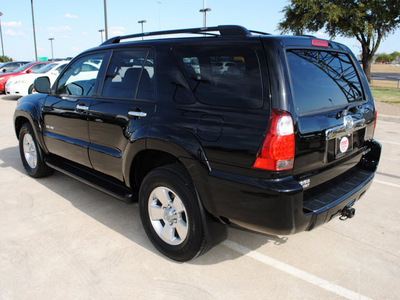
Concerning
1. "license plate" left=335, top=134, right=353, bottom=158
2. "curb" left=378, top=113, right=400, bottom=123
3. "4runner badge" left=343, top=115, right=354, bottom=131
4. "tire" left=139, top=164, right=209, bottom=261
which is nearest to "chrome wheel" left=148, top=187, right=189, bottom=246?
"tire" left=139, top=164, right=209, bottom=261

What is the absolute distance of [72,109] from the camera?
388 centimetres

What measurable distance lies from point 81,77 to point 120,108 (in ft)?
4.39

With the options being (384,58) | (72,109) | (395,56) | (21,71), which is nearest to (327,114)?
(72,109)

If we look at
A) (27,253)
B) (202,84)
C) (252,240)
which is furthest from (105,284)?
(202,84)

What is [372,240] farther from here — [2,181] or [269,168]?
[2,181]

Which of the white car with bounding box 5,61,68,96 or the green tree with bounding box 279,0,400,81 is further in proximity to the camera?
the green tree with bounding box 279,0,400,81

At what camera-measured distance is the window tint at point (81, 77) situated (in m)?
3.76

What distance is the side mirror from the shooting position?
4315 mm

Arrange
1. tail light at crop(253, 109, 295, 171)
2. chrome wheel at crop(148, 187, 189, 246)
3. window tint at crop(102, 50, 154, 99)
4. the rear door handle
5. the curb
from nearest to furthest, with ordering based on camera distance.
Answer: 1. tail light at crop(253, 109, 295, 171)
2. chrome wheel at crop(148, 187, 189, 246)
3. the rear door handle
4. window tint at crop(102, 50, 154, 99)
5. the curb

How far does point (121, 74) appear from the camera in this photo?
3.41 m

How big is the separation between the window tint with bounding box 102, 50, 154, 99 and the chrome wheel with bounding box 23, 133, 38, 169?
2031 mm

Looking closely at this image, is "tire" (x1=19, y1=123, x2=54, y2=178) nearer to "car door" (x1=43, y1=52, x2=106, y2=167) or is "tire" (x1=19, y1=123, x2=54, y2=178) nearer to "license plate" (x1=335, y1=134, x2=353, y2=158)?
"car door" (x1=43, y1=52, x2=106, y2=167)

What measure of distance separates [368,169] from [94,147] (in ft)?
9.31

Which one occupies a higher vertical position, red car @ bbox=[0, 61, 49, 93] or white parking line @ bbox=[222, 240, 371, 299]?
red car @ bbox=[0, 61, 49, 93]
